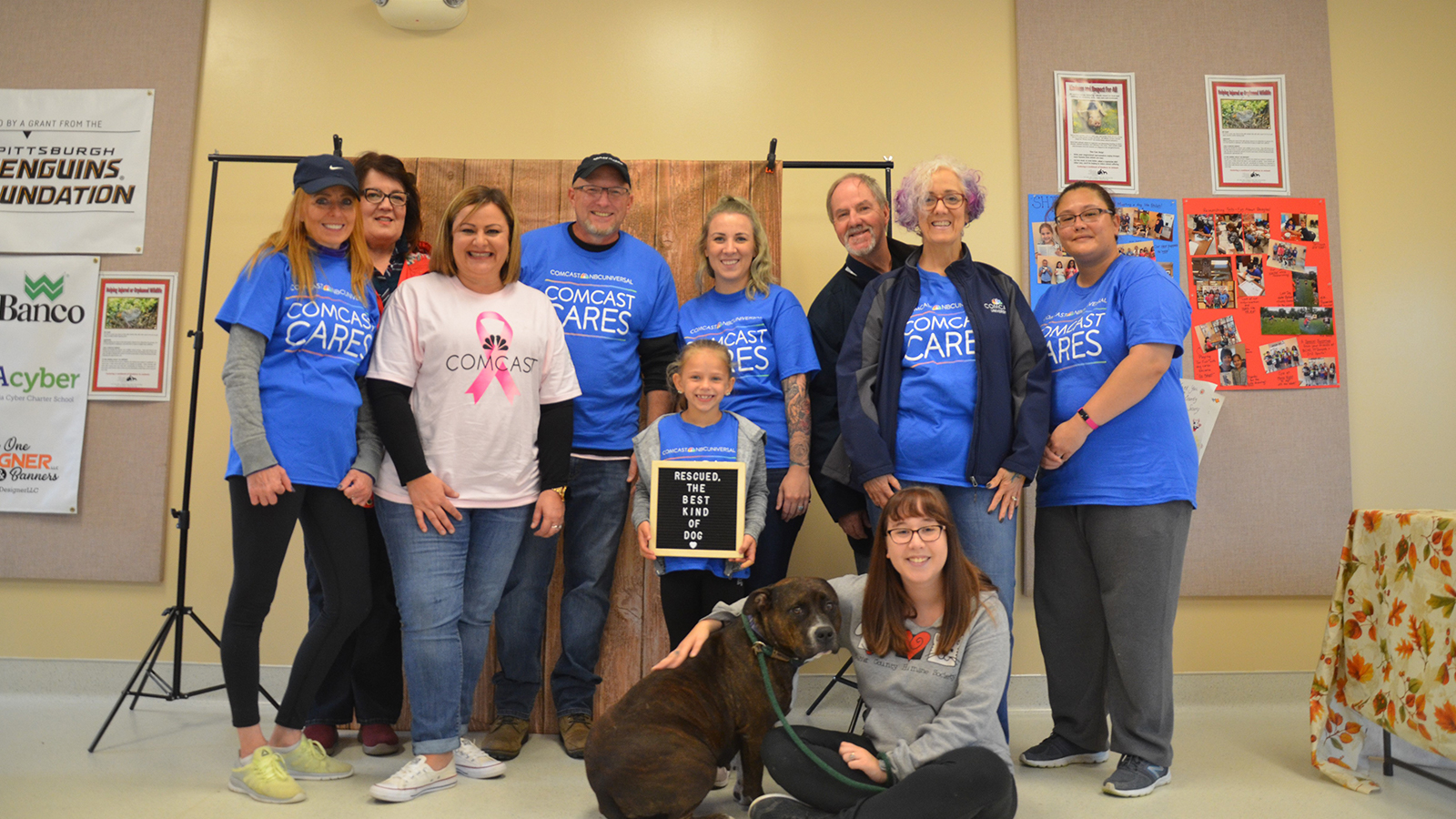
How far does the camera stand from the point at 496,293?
2494 mm

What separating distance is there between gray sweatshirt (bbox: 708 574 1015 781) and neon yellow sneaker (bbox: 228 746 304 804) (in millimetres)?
1494

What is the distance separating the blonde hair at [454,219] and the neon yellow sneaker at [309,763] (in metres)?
1.39

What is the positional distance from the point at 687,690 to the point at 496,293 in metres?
1.24

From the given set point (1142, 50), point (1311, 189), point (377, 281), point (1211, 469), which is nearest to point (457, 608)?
point (377, 281)

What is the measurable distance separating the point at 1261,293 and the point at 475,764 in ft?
11.2

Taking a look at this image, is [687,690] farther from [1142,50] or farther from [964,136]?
[1142,50]

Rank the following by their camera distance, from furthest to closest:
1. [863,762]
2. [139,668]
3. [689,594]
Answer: [139,668], [689,594], [863,762]

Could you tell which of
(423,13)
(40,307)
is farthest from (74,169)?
(423,13)

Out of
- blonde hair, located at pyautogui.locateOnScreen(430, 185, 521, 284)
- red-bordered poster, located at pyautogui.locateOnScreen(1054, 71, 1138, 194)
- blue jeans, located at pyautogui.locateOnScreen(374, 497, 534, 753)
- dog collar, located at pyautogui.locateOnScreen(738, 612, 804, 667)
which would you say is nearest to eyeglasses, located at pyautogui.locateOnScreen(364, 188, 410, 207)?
blonde hair, located at pyautogui.locateOnScreen(430, 185, 521, 284)

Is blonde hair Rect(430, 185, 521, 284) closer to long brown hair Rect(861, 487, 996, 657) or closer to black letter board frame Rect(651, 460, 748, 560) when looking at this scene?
black letter board frame Rect(651, 460, 748, 560)

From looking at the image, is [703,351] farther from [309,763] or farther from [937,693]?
[309,763]

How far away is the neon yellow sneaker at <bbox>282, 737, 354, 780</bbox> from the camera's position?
2.37 metres

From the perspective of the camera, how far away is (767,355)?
2.70 metres

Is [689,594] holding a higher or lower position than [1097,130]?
lower
